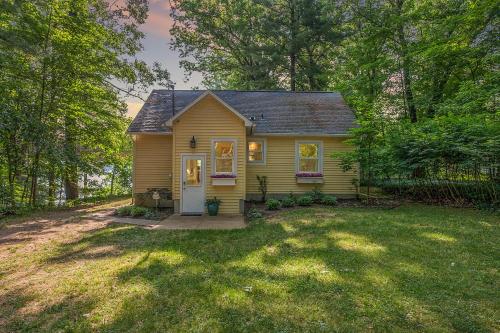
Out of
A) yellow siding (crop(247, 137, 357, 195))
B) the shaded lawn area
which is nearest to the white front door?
the shaded lawn area

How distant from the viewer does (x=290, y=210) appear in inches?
408

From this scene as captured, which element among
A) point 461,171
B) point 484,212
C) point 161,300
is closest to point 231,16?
point 461,171

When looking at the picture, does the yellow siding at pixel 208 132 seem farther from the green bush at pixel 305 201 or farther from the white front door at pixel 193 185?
the green bush at pixel 305 201

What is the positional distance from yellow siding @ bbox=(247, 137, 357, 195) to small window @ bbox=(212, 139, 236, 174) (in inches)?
94.3

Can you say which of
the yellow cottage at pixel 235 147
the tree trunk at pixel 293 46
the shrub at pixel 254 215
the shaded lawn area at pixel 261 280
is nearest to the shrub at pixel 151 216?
the yellow cottage at pixel 235 147

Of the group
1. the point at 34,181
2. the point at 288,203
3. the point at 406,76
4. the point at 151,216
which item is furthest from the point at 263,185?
the point at 406,76

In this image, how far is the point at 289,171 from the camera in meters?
12.5

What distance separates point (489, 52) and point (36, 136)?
67.0 ft

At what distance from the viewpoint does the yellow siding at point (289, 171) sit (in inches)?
491

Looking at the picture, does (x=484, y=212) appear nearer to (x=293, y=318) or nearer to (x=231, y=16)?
(x=293, y=318)

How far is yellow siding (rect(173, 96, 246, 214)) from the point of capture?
9945 mm

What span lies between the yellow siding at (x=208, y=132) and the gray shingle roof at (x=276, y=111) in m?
2.11

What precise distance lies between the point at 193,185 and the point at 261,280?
616 cm

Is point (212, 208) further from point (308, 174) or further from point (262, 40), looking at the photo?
point (262, 40)
